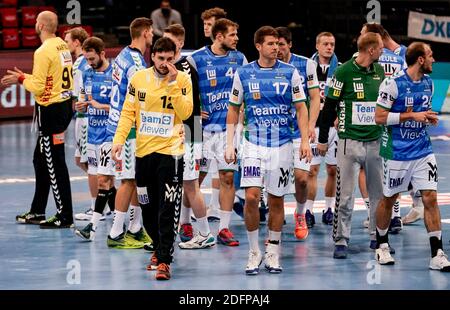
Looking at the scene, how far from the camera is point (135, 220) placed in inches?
488

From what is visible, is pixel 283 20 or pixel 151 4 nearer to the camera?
pixel 283 20

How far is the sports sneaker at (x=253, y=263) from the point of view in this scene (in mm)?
10862

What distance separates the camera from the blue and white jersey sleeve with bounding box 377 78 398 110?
1107 cm

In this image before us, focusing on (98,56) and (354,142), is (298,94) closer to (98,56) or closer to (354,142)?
(354,142)

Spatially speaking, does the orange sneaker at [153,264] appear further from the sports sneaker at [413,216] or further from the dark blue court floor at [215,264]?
the sports sneaker at [413,216]

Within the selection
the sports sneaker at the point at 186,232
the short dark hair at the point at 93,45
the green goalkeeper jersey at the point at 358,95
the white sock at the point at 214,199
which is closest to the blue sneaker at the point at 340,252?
the green goalkeeper jersey at the point at 358,95

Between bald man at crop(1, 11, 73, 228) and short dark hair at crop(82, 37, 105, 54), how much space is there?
525mm

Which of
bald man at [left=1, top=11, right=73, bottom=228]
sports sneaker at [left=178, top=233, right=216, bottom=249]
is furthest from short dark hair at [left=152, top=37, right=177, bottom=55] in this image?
bald man at [left=1, top=11, right=73, bottom=228]

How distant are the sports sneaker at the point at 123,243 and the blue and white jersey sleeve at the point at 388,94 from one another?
9.91 ft

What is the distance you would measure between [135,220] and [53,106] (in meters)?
1.98

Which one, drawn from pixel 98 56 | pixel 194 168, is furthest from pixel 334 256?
pixel 98 56

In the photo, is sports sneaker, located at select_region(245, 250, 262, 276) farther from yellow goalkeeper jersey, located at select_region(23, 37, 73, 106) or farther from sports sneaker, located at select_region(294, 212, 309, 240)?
yellow goalkeeper jersey, located at select_region(23, 37, 73, 106)

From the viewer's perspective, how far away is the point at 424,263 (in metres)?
11.4
